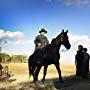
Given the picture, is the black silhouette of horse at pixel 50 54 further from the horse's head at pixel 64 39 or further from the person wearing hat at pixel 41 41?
the person wearing hat at pixel 41 41

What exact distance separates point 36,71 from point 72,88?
15.2ft

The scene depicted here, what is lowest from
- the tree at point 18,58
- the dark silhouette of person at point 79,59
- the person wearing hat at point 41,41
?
the dark silhouette of person at point 79,59

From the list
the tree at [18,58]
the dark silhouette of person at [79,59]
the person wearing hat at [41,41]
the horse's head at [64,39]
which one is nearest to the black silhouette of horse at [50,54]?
the horse's head at [64,39]

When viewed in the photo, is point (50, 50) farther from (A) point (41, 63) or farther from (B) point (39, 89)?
(B) point (39, 89)

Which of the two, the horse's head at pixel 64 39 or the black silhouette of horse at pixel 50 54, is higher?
the horse's head at pixel 64 39

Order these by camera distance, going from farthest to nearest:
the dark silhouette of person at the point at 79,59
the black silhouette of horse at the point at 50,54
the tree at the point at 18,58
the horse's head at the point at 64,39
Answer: the tree at the point at 18,58
the dark silhouette of person at the point at 79,59
the horse's head at the point at 64,39
the black silhouette of horse at the point at 50,54

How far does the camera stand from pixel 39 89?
16656mm

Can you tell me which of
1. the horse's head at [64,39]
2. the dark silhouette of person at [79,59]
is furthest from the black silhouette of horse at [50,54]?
the dark silhouette of person at [79,59]

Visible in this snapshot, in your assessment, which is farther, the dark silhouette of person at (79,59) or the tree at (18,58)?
the tree at (18,58)

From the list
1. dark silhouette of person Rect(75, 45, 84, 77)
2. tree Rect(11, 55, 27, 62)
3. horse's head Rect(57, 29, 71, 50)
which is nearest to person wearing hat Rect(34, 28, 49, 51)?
horse's head Rect(57, 29, 71, 50)

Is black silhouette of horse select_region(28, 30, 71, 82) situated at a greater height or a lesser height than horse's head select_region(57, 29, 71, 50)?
lesser

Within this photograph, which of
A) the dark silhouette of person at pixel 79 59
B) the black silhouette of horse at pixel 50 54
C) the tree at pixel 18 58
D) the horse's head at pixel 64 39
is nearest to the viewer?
the black silhouette of horse at pixel 50 54

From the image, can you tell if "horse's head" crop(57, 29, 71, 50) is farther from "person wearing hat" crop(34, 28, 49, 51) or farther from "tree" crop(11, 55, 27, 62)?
"tree" crop(11, 55, 27, 62)

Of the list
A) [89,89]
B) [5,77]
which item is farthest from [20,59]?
[89,89]
